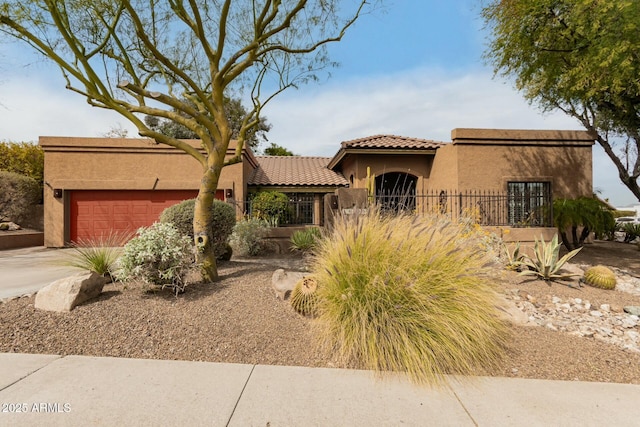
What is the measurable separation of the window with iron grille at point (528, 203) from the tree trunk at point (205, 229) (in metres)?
9.26

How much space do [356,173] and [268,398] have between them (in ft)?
42.4

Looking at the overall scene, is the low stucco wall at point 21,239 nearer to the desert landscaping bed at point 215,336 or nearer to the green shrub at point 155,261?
the desert landscaping bed at point 215,336

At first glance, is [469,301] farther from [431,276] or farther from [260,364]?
[260,364]

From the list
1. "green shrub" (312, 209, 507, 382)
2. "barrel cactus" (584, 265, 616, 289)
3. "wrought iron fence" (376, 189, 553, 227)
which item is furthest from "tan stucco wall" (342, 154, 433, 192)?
"green shrub" (312, 209, 507, 382)

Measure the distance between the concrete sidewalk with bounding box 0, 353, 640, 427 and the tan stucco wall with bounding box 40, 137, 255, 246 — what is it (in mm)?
11499

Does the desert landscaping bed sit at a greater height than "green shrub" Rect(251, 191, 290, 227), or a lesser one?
lesser

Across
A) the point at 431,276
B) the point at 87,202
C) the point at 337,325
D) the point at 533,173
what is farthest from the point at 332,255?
the point at 87,202

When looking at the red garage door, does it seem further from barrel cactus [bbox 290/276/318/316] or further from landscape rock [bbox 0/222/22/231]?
barrel cactus [bbox 290/276/318/316]

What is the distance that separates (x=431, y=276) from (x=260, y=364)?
214 cm

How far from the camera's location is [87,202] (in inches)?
548

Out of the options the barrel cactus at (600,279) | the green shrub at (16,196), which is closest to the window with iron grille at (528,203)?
the barrel cactus at (600,279)

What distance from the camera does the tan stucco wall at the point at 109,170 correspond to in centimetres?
1361

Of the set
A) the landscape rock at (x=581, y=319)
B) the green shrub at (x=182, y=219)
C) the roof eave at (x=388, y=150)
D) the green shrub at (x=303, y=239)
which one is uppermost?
the roof eave at (x=388, y=150)

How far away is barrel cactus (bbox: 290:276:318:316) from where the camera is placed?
14.4 feet
